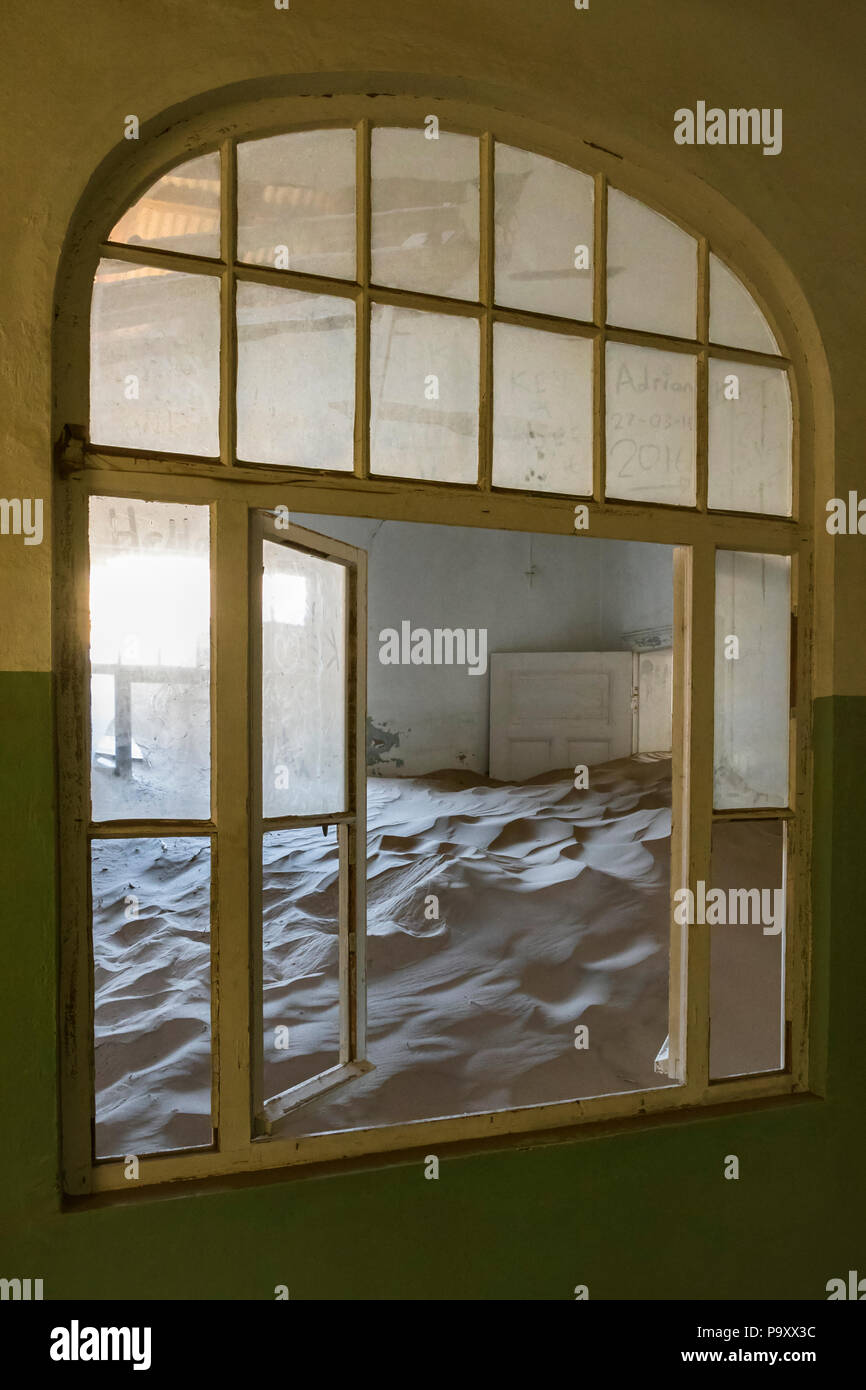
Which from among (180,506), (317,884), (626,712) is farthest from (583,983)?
(626,712)

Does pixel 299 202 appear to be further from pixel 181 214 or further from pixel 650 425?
pixel 650 425

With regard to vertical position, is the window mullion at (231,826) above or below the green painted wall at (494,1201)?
above

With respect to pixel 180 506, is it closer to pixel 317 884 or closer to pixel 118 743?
pixel 118 743

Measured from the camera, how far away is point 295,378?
1.67 metres

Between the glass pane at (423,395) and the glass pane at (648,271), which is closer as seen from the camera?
the glass pane at (423,395)

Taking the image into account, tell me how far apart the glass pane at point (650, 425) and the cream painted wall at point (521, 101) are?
1.14 ft

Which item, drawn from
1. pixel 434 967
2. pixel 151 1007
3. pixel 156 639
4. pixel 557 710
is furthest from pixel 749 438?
pixel 557 710

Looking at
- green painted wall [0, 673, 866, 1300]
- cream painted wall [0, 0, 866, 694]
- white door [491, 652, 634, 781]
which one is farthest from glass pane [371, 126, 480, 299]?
white door [491, 652, 634, 781]

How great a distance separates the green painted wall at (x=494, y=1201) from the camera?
1.47 m

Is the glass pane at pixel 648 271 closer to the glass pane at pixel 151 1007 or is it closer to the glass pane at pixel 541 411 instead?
the glass pane at pixel 541 411

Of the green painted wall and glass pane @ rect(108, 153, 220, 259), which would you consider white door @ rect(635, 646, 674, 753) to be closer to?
Result: the green painted wall

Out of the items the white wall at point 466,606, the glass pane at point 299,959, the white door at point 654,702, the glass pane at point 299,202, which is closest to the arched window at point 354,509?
the glass pane at point 299,202

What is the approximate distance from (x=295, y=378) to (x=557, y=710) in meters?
6.02

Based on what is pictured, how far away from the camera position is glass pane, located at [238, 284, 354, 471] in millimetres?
1650
